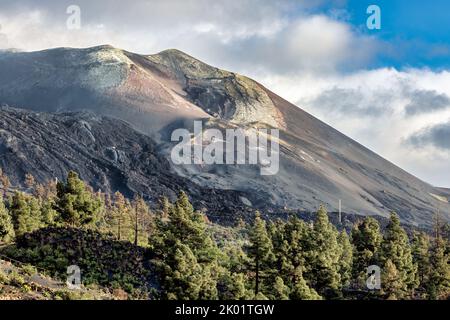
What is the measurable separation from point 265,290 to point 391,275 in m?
12.1

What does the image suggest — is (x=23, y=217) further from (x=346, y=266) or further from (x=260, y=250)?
(x=346, y=266)

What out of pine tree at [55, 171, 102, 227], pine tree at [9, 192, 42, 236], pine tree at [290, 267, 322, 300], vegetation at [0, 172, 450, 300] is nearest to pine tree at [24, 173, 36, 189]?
pine tree at [9, 192, 42, 236]

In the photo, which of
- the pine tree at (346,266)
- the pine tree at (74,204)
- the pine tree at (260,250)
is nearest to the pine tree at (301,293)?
the pine tree at (260,250)

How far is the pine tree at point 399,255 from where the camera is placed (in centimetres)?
5862

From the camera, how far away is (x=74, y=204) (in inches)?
2442

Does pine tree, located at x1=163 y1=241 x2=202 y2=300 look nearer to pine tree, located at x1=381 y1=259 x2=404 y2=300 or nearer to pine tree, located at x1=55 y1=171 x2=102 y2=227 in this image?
pine tree, located at x1=381 y1=259 x2=404 y2=300

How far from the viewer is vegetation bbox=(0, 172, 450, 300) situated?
4391 centimetres

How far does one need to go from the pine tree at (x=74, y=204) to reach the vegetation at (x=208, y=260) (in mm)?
105

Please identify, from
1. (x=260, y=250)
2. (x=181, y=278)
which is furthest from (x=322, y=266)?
(x=181, y=278)

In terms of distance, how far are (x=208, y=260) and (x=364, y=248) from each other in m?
21.9

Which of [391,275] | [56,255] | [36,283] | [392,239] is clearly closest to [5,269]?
[36,283]

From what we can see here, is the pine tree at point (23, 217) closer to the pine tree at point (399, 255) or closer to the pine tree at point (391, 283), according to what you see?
the pine tree at point (399, 255)

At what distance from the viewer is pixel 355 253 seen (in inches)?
2544
